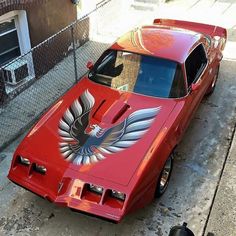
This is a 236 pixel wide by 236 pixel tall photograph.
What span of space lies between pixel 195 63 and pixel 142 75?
1.05 m

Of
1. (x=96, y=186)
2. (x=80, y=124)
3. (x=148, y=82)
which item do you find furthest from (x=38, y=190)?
(x=148, y=82)

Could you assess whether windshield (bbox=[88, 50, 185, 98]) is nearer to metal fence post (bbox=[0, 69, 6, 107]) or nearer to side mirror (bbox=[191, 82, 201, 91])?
side mirror (bbox=[191, 82, 201, 91])

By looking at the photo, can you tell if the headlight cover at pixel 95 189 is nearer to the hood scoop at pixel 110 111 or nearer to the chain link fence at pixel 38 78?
the hood scoop at pixel 110 111

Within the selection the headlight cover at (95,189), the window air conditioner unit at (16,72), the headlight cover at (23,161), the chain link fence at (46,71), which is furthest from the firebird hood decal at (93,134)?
the window air conditioner unit at (16,72)

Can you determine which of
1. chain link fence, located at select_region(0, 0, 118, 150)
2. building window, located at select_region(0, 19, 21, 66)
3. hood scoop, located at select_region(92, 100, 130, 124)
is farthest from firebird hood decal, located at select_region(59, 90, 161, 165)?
building window, located at select_region(0, 19, 21, 66)

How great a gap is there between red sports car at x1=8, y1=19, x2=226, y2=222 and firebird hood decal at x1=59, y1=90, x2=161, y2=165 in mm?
12

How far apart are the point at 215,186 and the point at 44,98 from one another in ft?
11.4

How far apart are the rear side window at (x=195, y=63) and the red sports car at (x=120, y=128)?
15mm

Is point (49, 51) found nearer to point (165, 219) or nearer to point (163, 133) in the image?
point (163, 133)

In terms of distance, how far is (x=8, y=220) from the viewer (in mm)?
4738

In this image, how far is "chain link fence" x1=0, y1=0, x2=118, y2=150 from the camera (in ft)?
21.1

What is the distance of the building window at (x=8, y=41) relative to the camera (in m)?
6.94

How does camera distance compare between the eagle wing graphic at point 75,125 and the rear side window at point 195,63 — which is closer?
the eagle wing graphic at point 75,125

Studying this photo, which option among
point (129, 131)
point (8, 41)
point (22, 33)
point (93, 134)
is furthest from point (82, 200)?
point (22, 33)
